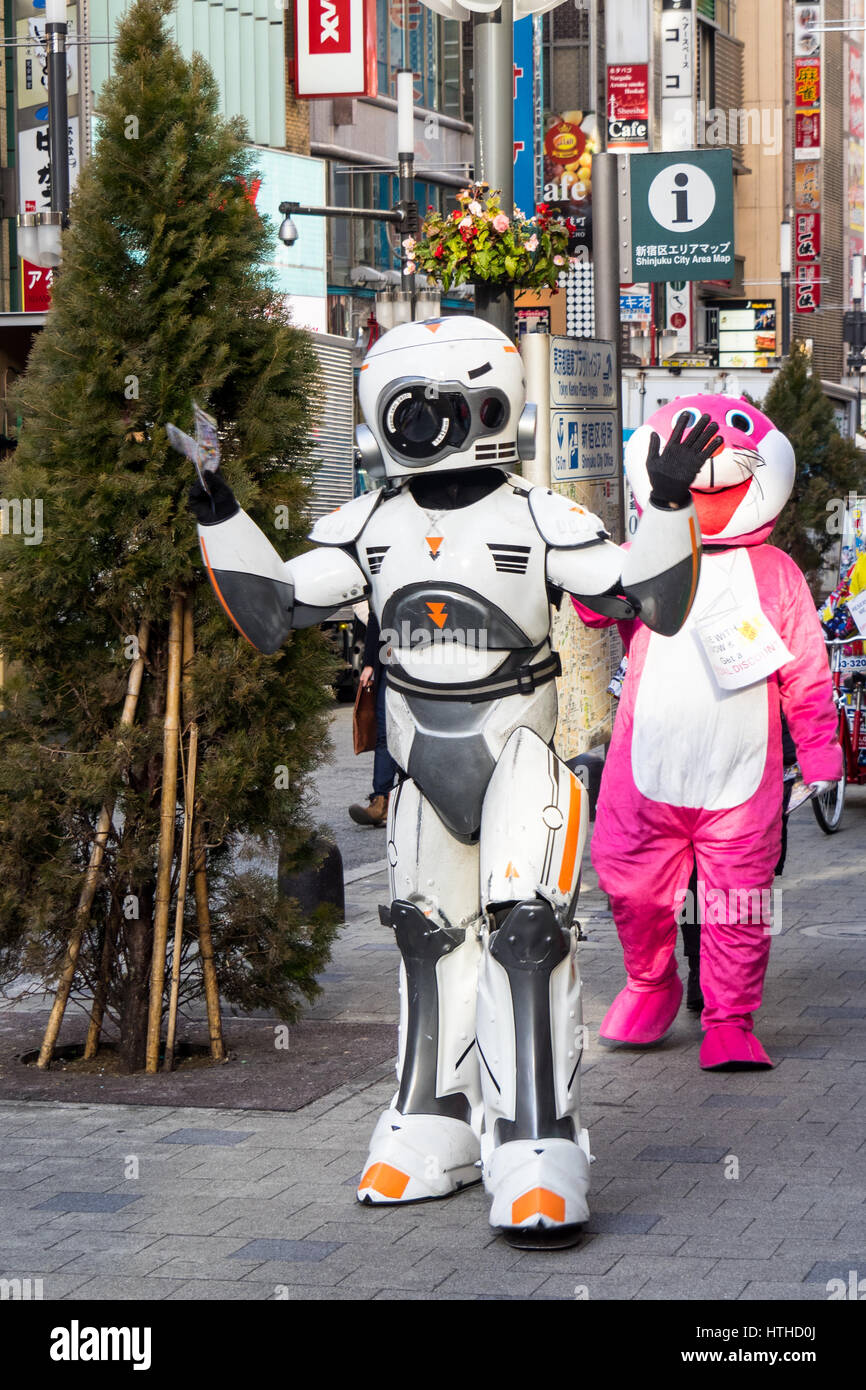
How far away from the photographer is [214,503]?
4.84 metres

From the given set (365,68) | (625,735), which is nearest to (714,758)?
(625,735)

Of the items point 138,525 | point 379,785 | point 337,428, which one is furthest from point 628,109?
point 138,525

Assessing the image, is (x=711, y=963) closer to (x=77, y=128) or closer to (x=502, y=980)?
(x=502, y=980)

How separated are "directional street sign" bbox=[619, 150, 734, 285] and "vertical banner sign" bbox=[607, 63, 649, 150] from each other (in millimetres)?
9329

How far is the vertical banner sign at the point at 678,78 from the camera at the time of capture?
121ft

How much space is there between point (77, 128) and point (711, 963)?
61.0ft

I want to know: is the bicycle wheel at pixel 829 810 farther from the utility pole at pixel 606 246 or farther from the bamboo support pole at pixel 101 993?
the bamboo support pole at pixel 101 993

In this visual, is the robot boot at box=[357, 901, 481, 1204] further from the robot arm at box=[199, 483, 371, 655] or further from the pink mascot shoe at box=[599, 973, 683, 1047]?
the pink mascot shoe at box=[599, 973, 683, 1047]

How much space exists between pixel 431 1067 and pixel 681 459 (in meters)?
1.73

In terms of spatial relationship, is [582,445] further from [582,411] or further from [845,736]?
[845,736]

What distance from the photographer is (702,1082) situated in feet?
20.8

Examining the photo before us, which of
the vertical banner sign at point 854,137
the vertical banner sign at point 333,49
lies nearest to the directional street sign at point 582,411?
the vertical banner sign at point 333,49

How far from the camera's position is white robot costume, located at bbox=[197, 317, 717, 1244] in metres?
4.89

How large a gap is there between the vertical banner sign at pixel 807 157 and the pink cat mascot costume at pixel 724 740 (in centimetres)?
4052
